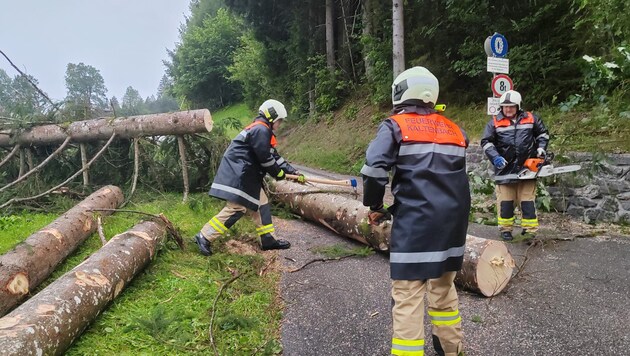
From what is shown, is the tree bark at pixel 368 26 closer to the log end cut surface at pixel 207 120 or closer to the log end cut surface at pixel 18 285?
the log end cut surface at pixel 207 120

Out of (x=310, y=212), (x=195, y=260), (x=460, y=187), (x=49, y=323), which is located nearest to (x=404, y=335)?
(x=460, y=187)

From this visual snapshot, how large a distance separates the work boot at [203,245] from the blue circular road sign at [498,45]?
16.8ft

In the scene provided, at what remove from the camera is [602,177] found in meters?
5.38

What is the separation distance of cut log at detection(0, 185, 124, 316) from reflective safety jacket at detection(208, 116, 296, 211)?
5.31 feet

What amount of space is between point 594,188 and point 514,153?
1.43m

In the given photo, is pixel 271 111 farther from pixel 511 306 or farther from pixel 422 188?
pixel 511 306

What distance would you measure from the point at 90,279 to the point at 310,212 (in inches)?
129

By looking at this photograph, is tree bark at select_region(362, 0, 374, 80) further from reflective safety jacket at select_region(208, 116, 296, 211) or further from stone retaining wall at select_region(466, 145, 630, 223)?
reflective safety jacket at select_region(208, 116, 296, 211)

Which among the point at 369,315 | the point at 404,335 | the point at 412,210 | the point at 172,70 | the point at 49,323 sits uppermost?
the point at 172,70

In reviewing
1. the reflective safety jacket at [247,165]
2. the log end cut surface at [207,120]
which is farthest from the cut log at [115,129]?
the reflective safety jacket at [247,165]

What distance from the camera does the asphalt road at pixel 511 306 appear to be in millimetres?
2711

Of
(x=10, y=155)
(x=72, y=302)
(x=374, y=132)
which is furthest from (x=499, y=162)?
(x=374, y=132)

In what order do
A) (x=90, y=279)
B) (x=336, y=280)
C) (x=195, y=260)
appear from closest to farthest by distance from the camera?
1. (x=90, y=279)
2. (x=336, y=280)
3. (x=195, y=260)

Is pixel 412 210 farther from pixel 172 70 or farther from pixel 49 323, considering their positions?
→ pixel 172 70
